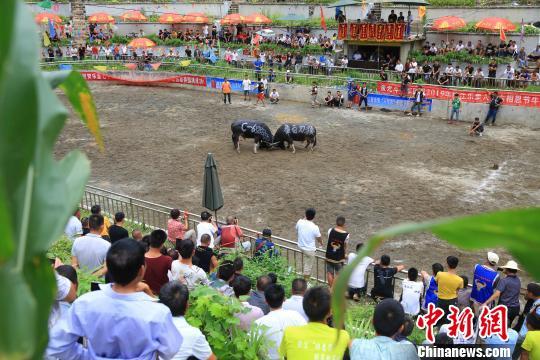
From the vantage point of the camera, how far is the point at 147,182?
14133 millimetres

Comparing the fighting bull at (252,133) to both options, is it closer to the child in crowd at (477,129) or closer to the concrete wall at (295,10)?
the child in crowd at (477,129)

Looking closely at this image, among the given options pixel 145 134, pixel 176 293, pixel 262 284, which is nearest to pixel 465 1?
pixel 145 134

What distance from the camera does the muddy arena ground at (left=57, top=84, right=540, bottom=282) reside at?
39.4ft

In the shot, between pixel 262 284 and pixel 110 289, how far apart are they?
10.1 ft

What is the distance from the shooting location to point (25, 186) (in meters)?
0.76

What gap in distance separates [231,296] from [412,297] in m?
3.49

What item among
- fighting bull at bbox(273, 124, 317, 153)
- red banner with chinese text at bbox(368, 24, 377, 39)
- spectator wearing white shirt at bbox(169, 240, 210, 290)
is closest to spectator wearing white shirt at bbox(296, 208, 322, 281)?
spectator wearing white shirt at bbox(169, 240, 210, 290)

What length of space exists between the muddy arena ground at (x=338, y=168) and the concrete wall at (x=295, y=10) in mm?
12110

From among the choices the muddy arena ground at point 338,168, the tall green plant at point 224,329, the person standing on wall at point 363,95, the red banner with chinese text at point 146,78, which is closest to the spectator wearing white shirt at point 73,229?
the muddy arena ground at point 338,168

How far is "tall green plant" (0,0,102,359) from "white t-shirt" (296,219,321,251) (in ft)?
27.0

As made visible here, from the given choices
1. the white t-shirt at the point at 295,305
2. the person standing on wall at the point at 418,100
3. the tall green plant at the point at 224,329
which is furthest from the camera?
the person standing on wall at the point at 418,100

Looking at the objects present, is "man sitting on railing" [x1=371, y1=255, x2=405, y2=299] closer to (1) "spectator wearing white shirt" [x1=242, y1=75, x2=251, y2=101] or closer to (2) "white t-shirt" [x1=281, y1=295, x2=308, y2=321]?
(2) "white t-shirt" [x1=281, y1=295, x2=308, y2=321]

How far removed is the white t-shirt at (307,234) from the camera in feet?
29.4

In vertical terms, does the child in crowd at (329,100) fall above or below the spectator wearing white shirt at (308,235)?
above
